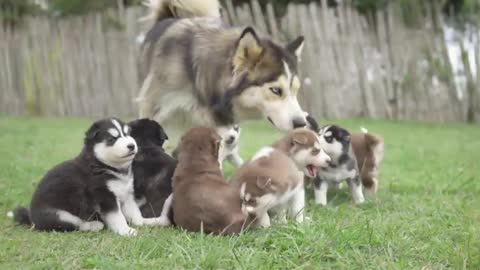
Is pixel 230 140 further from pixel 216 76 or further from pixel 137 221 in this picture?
pixel 137 221

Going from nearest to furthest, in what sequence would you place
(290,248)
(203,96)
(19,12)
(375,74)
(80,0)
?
(290,248)
(203,96)
(375,74)
(19,12)
(80,0)

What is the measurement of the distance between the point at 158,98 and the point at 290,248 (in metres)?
2.84

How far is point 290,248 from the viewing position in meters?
3.14

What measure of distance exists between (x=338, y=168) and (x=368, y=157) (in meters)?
0.60

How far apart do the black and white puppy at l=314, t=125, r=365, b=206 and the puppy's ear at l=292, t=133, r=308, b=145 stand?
537mm

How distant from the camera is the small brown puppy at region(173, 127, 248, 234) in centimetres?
360

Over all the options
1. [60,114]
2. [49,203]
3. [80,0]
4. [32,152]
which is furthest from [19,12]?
[49,203]

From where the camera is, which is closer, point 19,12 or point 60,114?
point 60,114

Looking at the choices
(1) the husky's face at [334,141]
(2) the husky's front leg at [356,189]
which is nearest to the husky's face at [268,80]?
(1) the husky's face at [334,141]

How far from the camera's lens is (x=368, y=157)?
18.0ft

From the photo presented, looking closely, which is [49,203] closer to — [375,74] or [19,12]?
[375,74]

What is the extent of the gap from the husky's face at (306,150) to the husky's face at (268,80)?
0.28 metres

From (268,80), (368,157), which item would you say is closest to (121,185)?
(268,80)

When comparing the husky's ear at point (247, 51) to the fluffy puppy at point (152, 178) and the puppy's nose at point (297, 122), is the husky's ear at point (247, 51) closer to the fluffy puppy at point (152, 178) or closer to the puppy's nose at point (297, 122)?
the puppy's nose at point (297, 122)
